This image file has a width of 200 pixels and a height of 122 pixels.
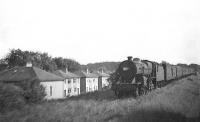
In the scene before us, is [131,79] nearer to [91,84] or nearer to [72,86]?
[72,86]

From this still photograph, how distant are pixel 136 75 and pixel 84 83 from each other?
3420cm

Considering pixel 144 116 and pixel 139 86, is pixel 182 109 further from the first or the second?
pixel 139 86

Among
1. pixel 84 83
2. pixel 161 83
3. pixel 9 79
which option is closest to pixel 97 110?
pixel 161 83

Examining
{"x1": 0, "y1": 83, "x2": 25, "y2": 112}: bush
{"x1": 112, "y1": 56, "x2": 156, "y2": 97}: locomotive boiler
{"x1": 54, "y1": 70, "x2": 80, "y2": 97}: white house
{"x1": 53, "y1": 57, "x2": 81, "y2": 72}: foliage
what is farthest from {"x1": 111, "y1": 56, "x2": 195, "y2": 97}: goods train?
{"x1": 53, "y1": 57, "x2": 81, "y2": 72}: foliage

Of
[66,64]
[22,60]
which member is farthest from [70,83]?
[66,64]

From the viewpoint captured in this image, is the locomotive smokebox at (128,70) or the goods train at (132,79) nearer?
the goods train at (132,79)

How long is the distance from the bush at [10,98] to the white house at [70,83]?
21.8 m

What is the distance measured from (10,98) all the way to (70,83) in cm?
2623

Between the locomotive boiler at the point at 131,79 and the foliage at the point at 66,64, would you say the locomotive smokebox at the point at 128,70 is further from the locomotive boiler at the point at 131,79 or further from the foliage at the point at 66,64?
the foliage at the point at 66,64

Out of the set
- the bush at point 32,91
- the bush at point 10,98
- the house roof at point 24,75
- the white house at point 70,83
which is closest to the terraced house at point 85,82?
the white house at point 70,83

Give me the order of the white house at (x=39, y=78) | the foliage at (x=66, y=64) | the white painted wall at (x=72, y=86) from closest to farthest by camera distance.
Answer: the white house at (x=39, y=78) → the white painted wall at (x=72, y=86) → the foliage at (x=66, y=64)

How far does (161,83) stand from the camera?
91.4 feet

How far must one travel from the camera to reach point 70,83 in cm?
4616

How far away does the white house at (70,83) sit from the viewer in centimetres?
4341
